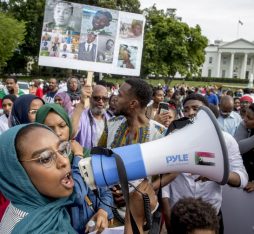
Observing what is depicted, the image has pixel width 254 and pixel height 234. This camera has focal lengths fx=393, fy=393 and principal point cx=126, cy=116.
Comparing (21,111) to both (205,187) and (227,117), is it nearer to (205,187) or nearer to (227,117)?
(205,187)

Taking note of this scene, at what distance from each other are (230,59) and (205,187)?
106 metres

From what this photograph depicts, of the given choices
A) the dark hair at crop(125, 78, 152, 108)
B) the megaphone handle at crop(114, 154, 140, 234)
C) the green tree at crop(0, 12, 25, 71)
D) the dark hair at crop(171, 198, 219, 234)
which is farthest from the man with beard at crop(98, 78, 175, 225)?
the green tree at crop(0, 12, 25, 71)

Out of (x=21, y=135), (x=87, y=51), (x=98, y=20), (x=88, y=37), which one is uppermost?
(x=98, y=20)

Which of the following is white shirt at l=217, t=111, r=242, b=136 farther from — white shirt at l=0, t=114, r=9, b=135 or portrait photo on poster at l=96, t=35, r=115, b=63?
white shirt at l=0, t=114, r=9, b=135

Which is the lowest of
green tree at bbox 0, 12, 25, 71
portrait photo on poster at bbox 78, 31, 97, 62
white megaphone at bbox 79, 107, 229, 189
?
white megaphone at bbox 79, 107, 229, 189

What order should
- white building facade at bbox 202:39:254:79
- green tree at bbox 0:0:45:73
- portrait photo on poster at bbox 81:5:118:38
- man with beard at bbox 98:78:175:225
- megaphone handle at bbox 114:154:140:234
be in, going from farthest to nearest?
white building facade at bbox 202:39:254:79, green tree at bbox 0:0:45:73, portrait photo on poster at bbox 81:5:118:38, man with beard at bbox 98:78:175:225, megaphone handle at bbox 114:154:140:234

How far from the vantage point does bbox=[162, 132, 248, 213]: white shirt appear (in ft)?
9.17

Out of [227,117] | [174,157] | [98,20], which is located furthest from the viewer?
[227,117]

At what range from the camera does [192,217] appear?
2.14m

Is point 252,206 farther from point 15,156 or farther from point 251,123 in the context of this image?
point 15,156

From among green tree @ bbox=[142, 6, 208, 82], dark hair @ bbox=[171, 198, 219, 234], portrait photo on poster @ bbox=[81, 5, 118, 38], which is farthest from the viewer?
green tree @ bbox=[142, 6, 208, 82]

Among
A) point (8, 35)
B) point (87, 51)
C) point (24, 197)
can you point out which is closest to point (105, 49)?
point (87, 51)

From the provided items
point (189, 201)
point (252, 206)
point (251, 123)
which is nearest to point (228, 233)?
point (252, 206)

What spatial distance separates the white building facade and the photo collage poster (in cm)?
9897
